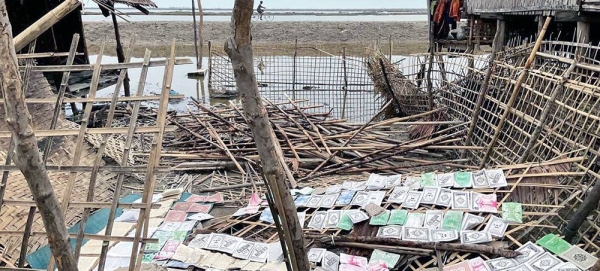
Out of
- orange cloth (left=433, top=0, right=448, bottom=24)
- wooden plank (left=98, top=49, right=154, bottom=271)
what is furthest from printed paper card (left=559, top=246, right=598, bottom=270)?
orange cloth (left=433, top=0, right=448, bottom=24)

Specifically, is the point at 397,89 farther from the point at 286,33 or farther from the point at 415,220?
the point at 286,33

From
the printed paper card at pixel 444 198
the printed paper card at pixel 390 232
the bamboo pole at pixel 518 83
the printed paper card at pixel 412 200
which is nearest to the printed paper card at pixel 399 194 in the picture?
the printed paper card at pixel 412 200

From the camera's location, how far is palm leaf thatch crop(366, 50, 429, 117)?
30.7ft

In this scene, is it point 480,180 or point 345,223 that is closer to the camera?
point 345,223

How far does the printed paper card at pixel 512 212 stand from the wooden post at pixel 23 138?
3.48 metres

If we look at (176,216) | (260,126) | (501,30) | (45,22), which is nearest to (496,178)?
(260,126)

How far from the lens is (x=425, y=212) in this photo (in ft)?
14.3

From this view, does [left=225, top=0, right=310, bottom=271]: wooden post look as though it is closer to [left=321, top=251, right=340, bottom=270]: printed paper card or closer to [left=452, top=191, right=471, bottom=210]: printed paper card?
[left=321, top=251, right=340, bottom=270]: printed paper card

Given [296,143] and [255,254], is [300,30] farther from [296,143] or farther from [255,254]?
[255,254]

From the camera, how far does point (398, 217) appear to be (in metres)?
4.32

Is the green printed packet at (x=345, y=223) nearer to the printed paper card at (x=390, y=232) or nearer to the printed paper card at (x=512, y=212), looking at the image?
the printed paper card at (x=390, y=232)

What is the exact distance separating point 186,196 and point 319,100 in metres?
7.06

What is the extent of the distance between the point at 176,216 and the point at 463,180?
119 inches

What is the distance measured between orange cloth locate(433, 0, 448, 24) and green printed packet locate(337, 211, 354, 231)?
812 cm
